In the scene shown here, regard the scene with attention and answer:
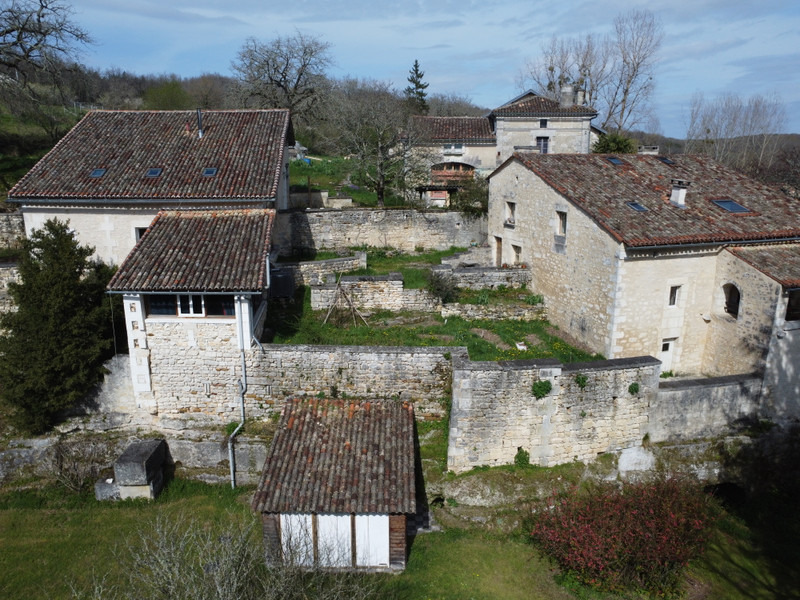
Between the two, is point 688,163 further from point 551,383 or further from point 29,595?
point 29,595

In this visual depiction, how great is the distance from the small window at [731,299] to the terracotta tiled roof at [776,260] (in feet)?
3.05

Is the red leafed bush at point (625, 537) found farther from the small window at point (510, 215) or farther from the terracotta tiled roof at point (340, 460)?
the small window at point (510, 215)

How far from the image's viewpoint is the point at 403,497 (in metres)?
11.0

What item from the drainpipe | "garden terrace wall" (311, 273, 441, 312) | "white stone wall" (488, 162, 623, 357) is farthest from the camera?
"garden terrace wall" (311, 273, 441, 312)

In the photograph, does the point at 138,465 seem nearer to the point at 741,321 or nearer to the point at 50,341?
the point at 50,341

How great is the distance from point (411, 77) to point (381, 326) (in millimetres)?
37937

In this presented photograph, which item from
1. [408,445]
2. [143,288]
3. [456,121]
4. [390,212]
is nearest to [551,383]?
[408,445]

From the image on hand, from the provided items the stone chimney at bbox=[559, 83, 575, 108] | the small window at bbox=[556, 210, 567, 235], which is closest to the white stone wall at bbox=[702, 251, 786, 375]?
the small window at bbox=[556, 210, 567, 235]

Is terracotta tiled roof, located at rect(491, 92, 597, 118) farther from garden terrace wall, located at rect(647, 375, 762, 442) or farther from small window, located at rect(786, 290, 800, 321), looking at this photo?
garden terrace wall, located at rect(647, 375, 762, 442)

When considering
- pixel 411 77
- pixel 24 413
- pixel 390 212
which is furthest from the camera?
pixel 411 77

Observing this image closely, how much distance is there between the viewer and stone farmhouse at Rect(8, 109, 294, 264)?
1680 centimetres

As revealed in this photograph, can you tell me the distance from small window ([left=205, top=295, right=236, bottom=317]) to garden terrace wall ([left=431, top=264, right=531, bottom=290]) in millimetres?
8041

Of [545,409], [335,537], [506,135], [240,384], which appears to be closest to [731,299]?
[545,409]

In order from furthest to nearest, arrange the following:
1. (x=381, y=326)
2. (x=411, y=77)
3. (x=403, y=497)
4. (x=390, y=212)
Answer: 1. (x=411, y=77)
2. (x=390, y=212)
3. (x=381, y=326)
4. (x=403, y=497)
